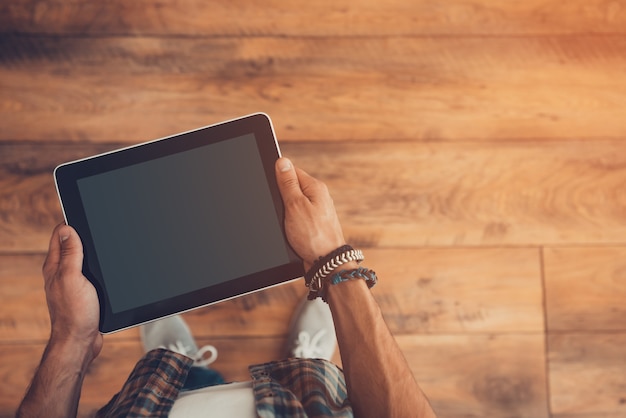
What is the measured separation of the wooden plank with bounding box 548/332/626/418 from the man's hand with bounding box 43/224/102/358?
91 centimetres

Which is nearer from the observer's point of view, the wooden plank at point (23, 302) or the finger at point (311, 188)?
the finger at point (311, 188)

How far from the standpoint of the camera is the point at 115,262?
85cm

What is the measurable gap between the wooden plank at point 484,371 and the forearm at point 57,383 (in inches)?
24.7

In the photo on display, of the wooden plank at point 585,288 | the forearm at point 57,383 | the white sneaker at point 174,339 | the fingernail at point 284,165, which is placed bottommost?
the wooden plank at point 585,288

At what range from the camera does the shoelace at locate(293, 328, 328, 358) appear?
3.75 ft

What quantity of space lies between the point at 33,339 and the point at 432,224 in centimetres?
86

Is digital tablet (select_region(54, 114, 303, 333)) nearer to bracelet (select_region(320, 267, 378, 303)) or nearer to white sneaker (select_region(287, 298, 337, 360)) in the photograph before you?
bracelet (select_region(320, 267, 378, 303))

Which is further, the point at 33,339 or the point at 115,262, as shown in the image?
the point at 33,339

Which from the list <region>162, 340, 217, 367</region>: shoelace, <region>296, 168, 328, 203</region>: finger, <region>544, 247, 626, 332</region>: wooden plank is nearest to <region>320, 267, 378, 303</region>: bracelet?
<region>296, 168, 328, 203</region>: finger

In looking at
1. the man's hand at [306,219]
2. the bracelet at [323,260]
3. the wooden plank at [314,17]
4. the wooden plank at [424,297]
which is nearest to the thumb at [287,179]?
the man's hand at [306,219]

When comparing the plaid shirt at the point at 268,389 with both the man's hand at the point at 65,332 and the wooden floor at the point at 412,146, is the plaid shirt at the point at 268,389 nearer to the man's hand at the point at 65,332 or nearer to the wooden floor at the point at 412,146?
the man's hand at the point at 65,332

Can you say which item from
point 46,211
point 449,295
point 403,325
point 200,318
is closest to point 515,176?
point 449,295

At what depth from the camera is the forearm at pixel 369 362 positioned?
83cm

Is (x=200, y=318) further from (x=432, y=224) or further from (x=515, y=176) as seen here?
(x=515, y=176)
